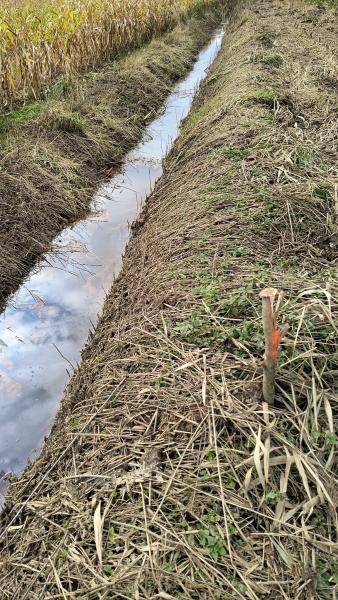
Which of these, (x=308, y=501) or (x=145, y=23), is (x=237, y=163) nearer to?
(x=308, y=501)

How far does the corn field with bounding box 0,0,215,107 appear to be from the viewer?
7.03 meters

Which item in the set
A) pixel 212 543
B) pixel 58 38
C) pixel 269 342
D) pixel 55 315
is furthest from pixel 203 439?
pixel 58 38

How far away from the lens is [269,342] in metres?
1.84

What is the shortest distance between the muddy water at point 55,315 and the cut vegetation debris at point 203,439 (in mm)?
314

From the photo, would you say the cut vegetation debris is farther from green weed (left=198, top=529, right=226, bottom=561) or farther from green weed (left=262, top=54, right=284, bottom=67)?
green weed (left=262, top=54, right=284, bottom=67)

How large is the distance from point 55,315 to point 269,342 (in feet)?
9.70

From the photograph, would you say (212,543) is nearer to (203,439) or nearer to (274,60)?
(203,439)

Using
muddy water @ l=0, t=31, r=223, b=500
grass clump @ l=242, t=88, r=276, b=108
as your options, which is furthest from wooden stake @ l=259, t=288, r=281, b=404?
grass clump @ l=242, t=88, r=276, b=108

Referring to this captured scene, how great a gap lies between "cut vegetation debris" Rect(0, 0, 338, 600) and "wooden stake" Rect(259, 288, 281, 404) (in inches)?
4.0

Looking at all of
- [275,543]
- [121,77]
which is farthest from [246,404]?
[121,77]

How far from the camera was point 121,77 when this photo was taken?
8.94 metres

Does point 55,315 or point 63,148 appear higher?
point 63,148

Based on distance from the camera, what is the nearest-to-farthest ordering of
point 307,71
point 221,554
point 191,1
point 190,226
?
point 221,554
point 190,226
point 307,71
point 191,1

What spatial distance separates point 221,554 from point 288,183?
3.34 metres
